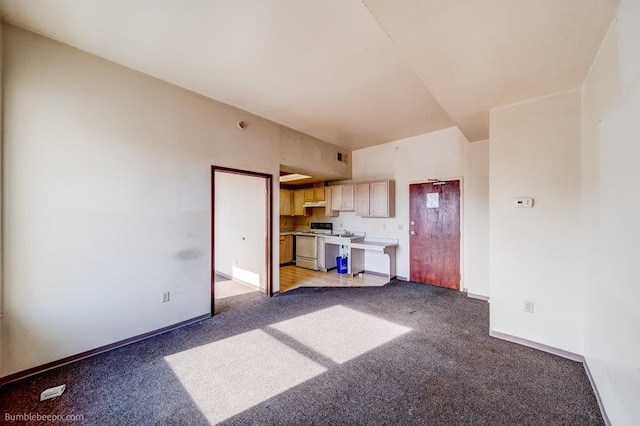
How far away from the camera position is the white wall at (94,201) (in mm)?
2148

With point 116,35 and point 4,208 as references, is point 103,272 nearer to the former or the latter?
point 4,208

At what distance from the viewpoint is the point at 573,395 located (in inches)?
75.1

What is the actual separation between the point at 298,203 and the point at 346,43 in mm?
4984

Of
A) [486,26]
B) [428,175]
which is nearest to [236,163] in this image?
→ [486,26]

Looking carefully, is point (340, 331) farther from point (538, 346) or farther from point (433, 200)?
point (433, 200)

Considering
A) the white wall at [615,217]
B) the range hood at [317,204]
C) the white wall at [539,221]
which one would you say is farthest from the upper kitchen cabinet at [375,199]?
the white wall at [615,217]

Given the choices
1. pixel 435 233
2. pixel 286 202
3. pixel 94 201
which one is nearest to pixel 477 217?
pixel 435 233

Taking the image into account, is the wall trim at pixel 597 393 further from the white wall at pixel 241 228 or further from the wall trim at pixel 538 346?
the white wall at pixel 241 228

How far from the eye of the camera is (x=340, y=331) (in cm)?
298

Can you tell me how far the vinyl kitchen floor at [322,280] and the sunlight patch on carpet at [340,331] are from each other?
1.34 metres

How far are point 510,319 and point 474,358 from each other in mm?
730

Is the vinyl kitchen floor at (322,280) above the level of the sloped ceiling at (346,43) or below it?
below

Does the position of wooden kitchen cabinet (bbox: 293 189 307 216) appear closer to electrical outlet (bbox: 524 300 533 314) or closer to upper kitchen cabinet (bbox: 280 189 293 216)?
upper kitchen cabinet (bbox: 280 189 293 216)

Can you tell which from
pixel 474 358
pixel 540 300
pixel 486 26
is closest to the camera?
pixel 486 26
